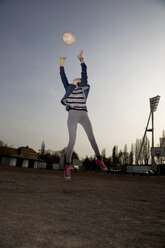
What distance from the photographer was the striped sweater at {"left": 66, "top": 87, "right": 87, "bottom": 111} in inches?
190

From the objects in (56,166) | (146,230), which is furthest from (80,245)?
(56,166)

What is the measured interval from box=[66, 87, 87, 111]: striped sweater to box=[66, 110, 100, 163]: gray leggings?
139 mm

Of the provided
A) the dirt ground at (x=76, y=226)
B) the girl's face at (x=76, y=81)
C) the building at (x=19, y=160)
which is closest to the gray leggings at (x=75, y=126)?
the girl's face at (x=76, y=81)

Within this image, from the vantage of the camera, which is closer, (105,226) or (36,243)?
(36,243)

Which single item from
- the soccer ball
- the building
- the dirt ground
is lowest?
the building

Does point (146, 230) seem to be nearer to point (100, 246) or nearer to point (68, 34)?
point (100, 246)

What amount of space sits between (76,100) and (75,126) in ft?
2.35

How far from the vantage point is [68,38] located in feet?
18.1

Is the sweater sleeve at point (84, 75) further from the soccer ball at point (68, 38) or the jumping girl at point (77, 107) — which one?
the soccer ball at point (68, 38)

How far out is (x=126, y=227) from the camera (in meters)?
1.15

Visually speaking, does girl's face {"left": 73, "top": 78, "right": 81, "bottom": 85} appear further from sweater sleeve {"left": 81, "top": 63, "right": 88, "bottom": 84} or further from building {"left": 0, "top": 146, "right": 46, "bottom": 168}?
building {"left": 0, "top": 146, "right": 46, "bottom": 168}

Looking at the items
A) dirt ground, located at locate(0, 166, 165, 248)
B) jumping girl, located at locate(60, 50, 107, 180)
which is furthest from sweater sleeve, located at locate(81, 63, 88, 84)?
dirt ground, located at locate(0, 166, 165, 248)

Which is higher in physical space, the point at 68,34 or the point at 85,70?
the point at 68,34

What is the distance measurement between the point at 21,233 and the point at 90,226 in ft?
1.38
